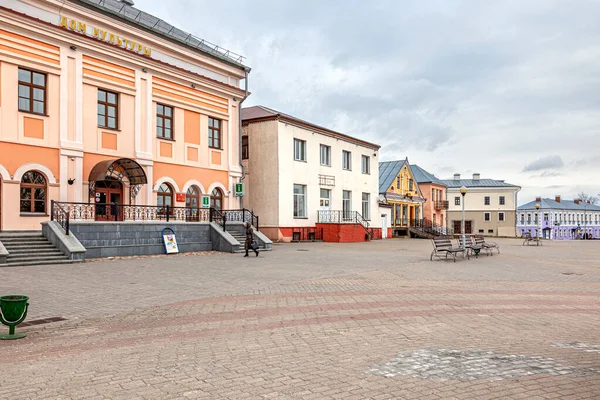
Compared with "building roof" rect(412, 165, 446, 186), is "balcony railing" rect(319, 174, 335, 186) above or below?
below

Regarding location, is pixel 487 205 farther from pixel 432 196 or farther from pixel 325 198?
pixel 325 198

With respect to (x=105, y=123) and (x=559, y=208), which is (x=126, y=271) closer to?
(x=105, y=123)

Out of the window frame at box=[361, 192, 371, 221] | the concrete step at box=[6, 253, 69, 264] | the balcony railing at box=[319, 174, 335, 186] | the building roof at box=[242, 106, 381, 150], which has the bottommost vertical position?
the concrete step at box=[6, 253, 69, 264]

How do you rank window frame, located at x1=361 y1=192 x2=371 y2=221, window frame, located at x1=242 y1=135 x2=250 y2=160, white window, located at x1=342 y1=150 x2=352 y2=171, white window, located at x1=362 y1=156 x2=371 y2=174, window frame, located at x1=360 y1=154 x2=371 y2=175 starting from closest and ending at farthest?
window frame, located at x1=242 y1=135 x2=250 y2=160, white window, located at x1=342 y1=150 x2=352 y2=171, window frame, located at x1=361 y1=192 x2=371 y2=221, window frame, located at x1=360 y1=154 x2=371 y2=175, white window, located at x1=362 y1=156 x2=371 y2=174

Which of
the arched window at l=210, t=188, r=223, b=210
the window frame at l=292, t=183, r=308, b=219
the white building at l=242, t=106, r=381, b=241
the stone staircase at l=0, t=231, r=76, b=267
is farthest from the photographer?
the window frame at l=292, t=183, r=308, b=219

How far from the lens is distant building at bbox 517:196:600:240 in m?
94.1

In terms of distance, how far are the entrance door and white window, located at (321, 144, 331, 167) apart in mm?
16702

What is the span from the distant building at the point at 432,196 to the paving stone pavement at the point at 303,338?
1832 inches

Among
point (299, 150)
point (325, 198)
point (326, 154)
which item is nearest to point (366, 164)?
point (326, 154)

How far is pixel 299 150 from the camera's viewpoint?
3353cm

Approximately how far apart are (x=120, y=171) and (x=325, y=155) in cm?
1759

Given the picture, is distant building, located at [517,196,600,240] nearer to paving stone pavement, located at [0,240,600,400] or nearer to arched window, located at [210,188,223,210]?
arched window, located at [210,188,223,210]

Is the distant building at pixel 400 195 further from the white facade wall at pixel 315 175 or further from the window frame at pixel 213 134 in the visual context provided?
the window frame at pixel 213 134

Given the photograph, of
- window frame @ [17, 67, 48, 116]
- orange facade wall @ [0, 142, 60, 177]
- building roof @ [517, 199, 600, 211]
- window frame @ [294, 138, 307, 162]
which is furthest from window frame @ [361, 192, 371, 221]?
building roof @ [517, 199, 600, 211]
